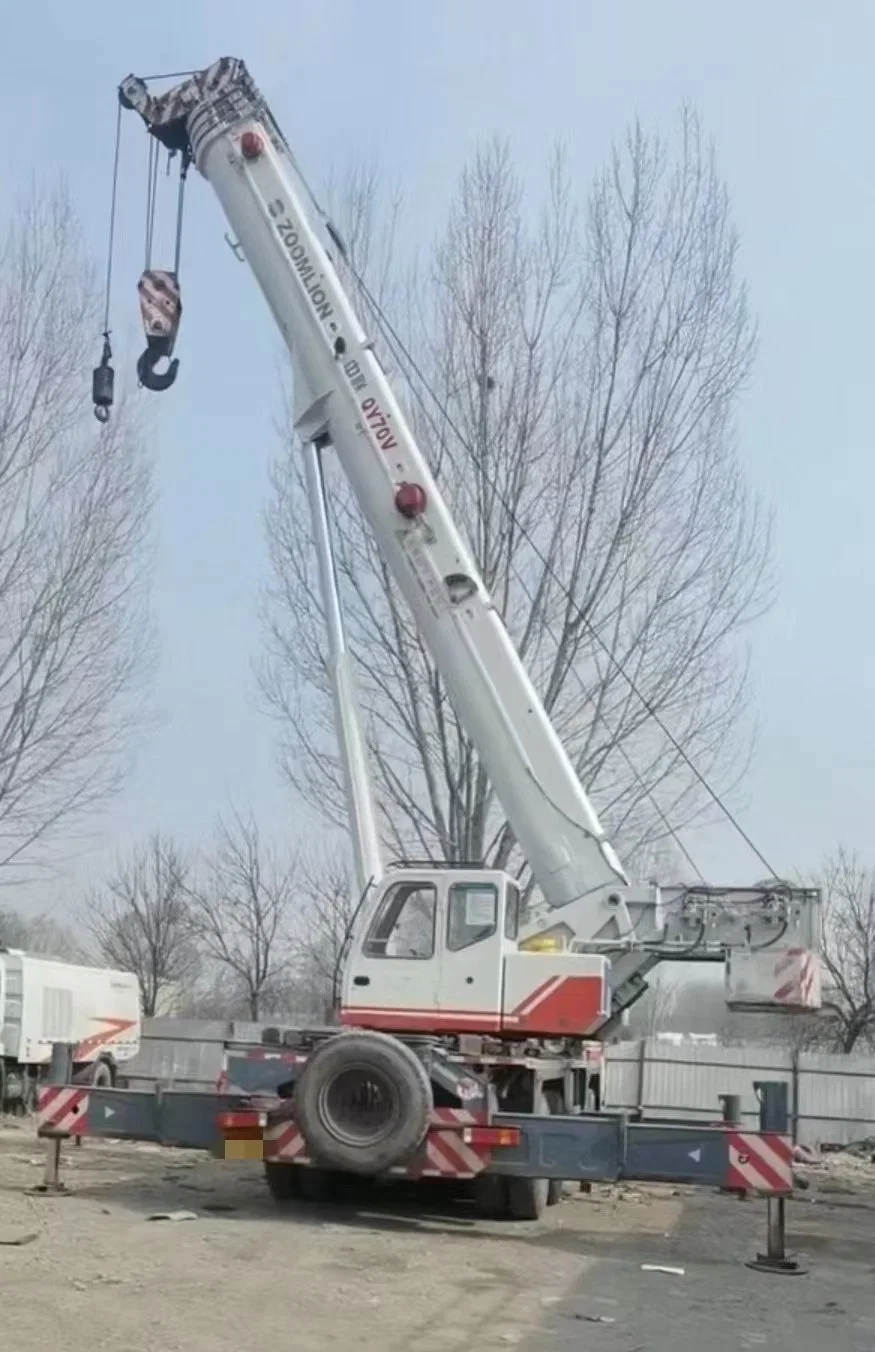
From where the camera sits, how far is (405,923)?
12.5 metres

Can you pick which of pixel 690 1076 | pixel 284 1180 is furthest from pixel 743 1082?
pixel 284 1180

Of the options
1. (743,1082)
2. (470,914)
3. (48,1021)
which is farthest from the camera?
(743,1082)

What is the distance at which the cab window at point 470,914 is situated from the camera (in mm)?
12305

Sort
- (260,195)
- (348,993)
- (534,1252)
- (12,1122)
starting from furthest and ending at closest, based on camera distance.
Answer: (12,1122)
(260,195)
(348,993)
(534,1252)

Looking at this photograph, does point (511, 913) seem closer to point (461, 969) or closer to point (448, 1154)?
point (461, 969)

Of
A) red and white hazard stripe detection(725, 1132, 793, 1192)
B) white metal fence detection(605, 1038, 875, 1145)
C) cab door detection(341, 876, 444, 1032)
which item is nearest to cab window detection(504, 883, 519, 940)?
cab door detection(341, 876, 444, 1032)

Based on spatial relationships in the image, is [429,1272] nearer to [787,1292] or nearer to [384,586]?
[787,1292]

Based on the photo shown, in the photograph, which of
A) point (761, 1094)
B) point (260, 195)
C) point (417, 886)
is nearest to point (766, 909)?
point (761, 1094)

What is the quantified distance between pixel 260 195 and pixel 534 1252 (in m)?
9.57

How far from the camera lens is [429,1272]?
960 cm

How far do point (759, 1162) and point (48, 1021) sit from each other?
640 inches

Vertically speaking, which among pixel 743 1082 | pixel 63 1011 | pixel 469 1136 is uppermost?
pixel 469 1136

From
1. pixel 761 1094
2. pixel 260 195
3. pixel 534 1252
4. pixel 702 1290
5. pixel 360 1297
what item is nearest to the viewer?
pixel 360 1297

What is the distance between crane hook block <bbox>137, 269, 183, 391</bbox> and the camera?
46.4ft
